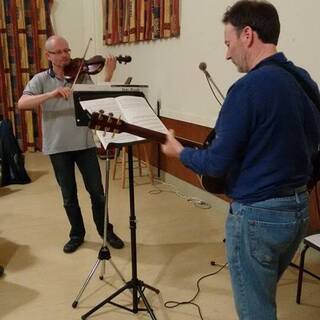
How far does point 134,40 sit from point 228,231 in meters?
3.44

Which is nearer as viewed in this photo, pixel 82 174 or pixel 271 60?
pixel 271 60

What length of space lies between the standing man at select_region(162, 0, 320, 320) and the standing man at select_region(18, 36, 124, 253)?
1311mm

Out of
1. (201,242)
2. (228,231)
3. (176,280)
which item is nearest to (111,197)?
(201,242)

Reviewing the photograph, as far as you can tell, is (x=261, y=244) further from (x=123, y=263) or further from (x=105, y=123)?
(x=123, y=263)

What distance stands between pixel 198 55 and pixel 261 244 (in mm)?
2423

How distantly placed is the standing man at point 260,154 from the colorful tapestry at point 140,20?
8.27ft

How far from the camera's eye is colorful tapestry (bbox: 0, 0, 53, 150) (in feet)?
16.6

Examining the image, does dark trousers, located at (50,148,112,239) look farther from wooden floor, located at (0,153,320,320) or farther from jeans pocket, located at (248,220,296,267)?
jeans pocket, located at (248,220,296,267)

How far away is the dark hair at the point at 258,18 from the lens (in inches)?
41.9

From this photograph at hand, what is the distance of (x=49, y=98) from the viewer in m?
2.24

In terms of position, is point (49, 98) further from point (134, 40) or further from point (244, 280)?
point (134, 40)

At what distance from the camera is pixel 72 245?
2594 mm

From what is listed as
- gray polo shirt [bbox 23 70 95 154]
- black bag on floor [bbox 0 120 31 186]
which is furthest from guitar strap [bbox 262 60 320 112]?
black bag on floor [bbox 0 120 31 186]

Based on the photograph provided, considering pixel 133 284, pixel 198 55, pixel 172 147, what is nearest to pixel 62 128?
pixel 133 284
